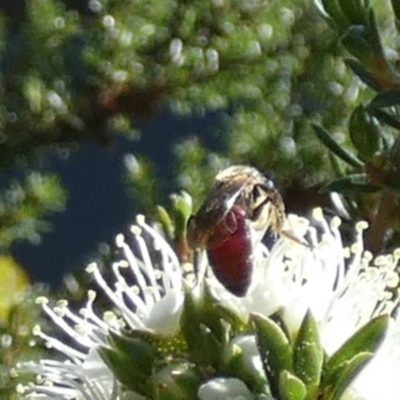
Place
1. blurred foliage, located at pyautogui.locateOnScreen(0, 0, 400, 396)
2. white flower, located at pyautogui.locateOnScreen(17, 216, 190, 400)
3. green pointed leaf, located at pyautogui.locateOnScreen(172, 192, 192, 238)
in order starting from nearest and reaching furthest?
white flower, located at pyautogui.locateOnScreen(17, 216, 190, 400)
green pointed leaf, located at pyautogui.locateOnScreen(172, 192, 192, 238)
blurred foliage, located at pyautogui.locateOnScreen(0, 0, 400, 396)

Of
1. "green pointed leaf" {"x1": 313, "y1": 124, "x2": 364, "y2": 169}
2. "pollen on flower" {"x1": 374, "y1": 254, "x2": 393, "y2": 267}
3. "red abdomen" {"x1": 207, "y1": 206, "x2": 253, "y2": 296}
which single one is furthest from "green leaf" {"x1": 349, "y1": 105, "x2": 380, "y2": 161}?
"red abdomen" {"x1": 207, "y1": 206, "x2": 253, "y2": 296}

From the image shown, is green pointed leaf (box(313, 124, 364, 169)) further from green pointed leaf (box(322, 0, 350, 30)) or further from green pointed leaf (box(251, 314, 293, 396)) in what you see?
green pointed leaf (box(251, 314, 293, 396))

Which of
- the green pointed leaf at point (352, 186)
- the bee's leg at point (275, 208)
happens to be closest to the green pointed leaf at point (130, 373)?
the bee's leg at point (275, 208)

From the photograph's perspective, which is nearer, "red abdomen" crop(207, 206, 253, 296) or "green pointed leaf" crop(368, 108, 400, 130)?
"red abdomen" crop(207, 206, 253, 296)

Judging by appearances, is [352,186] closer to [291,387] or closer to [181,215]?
[181,215]

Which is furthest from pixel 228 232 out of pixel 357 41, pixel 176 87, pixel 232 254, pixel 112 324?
pixel 176 87

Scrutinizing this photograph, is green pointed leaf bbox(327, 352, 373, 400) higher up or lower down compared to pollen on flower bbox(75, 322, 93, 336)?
higher up

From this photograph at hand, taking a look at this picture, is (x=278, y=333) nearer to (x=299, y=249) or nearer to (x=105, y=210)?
(x=299, y=249)

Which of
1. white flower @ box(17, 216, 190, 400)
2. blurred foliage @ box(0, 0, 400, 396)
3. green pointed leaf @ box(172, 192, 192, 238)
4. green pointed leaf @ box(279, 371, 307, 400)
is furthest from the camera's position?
blurred foliage @ box(0, 0, 400, 396)
